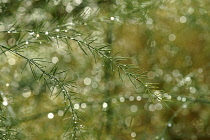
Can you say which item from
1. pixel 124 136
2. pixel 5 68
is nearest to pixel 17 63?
pixel 5 68

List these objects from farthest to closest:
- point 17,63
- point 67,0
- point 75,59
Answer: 1. point 75,59
2. point 17,63
3. point 67,0

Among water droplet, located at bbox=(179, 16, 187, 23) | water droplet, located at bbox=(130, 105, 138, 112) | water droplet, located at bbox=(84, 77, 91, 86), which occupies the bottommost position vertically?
water droplet, located at bbox=(130, 105, 138, 112)

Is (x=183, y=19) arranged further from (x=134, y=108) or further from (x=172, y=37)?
(x=134, y=108)

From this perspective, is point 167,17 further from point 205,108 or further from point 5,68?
point 5,68

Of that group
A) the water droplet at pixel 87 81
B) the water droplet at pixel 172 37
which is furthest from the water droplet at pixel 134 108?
the water droplet at pixel 172 37

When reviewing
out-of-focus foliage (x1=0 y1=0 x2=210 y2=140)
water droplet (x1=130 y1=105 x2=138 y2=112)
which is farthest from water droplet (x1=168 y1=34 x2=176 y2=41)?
water droplet (x1=130 y1=105 x2=138 y2=112)

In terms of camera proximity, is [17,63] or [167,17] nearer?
[17,63]

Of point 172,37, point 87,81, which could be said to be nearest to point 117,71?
point 87,81

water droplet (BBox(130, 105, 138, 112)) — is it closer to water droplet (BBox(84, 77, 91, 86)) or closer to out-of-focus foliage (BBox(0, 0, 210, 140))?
out-of-focus foliage (BBox(0, 0, 210, 140))

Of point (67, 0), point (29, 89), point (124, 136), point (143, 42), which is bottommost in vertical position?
point (124, 136)
